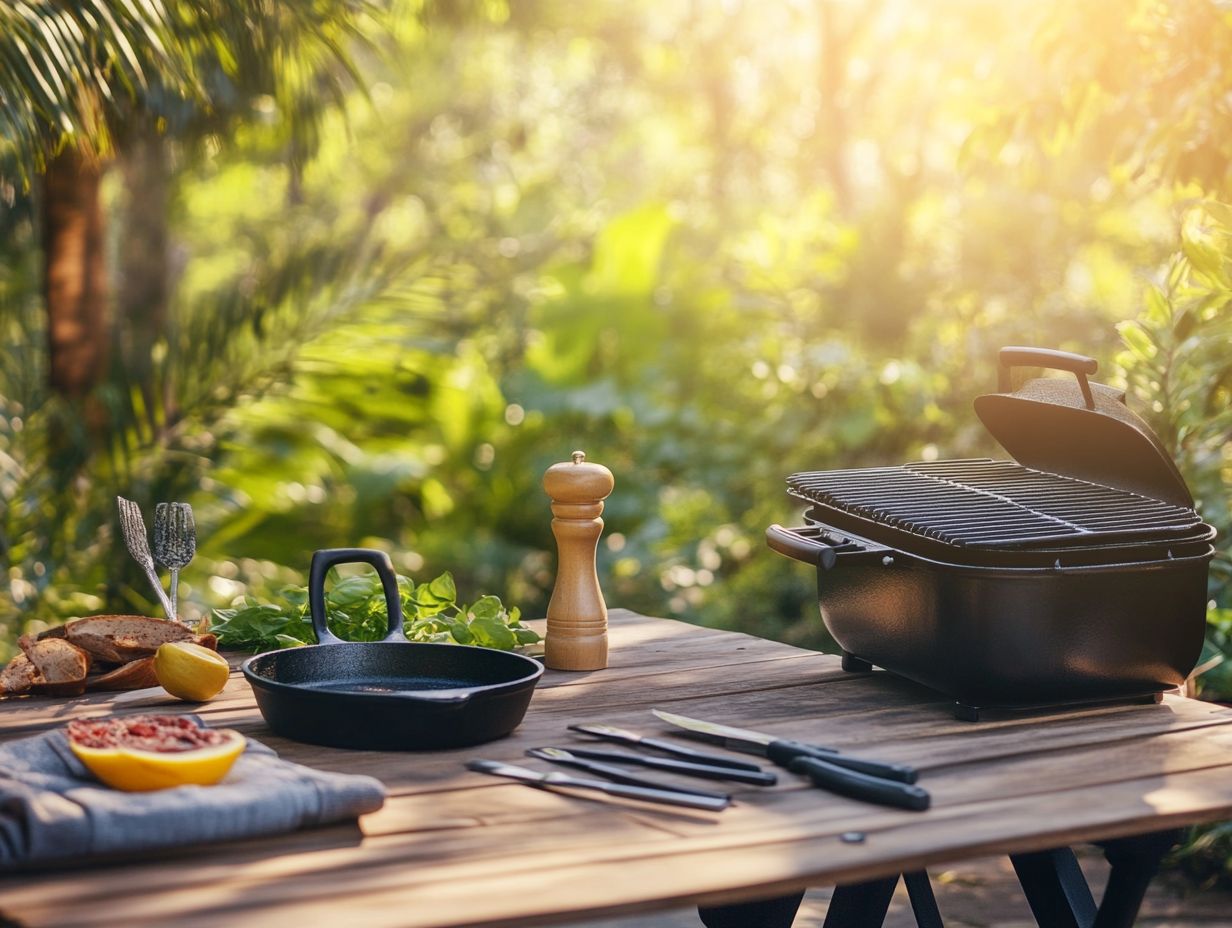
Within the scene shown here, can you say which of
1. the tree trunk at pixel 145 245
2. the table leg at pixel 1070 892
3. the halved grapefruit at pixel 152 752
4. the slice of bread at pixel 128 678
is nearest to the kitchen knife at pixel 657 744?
the halved grapefruit at pixel 152 752

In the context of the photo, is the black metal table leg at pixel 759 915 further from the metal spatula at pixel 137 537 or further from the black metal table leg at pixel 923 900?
the metal spatula at pixel 137 537

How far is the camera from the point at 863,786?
1536 millimetres

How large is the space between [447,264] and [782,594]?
2104 mm

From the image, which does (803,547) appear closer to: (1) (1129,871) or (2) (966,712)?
(2) (966,712)

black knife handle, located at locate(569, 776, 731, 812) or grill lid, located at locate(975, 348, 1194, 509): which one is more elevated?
grill lid, located at locate(975, 348, 1194, 509)

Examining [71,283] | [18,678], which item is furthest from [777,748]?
[71,283]

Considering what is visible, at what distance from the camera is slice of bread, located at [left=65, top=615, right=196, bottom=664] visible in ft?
7.34

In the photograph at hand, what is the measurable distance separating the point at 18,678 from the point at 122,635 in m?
0.19

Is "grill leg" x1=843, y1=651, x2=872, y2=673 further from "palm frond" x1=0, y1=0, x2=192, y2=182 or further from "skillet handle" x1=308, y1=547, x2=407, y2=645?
"palm frond" x1=0, y1=0, x2=192, y2=182

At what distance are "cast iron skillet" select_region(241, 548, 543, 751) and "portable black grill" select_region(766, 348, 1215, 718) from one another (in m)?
0.55

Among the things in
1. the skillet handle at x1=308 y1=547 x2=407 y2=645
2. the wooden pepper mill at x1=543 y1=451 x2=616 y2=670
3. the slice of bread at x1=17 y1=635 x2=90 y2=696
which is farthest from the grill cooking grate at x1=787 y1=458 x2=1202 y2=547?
the slice of bread at x1=17 y1=635 x2=90 y2=696

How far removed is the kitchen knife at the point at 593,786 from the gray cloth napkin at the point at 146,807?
0.21 m

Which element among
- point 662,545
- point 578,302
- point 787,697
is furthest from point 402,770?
point 578,302

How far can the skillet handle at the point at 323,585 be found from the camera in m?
2.02
